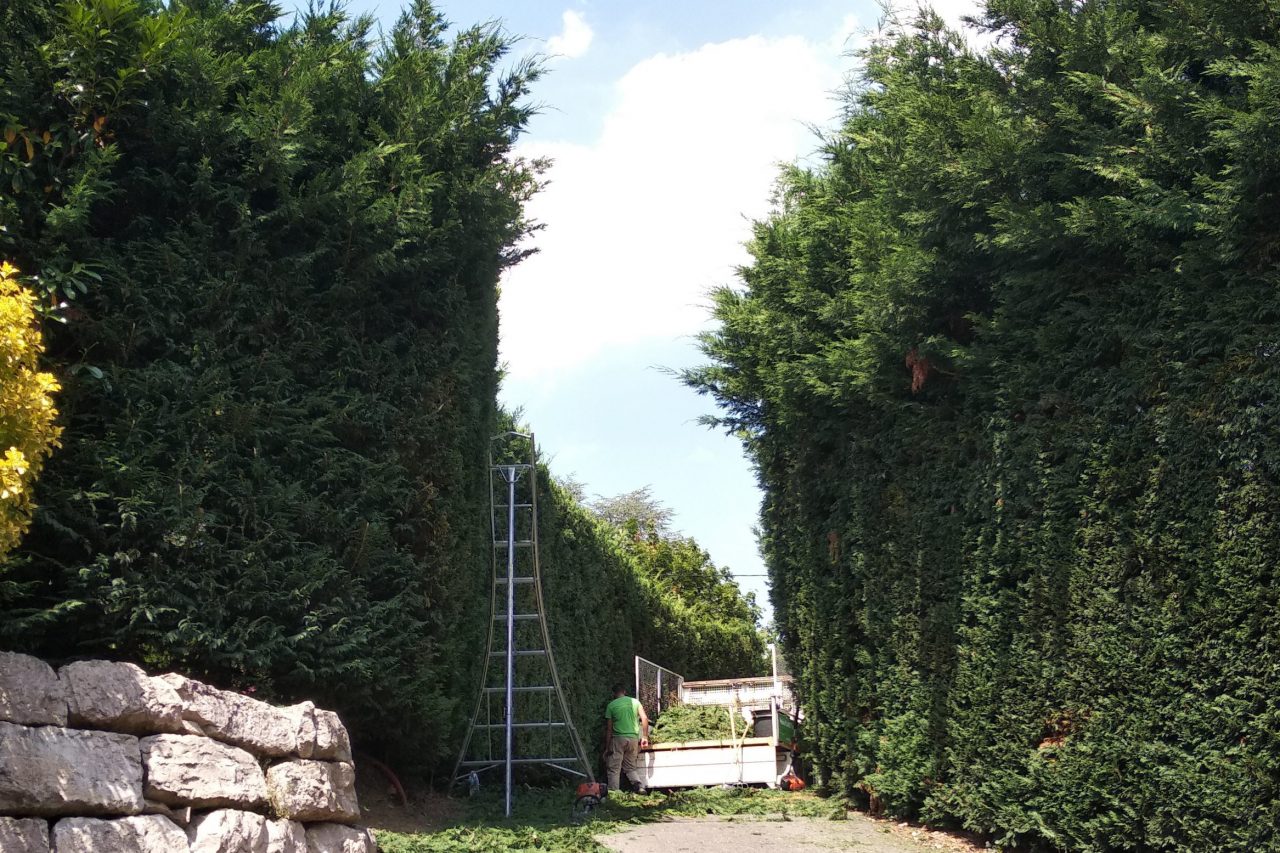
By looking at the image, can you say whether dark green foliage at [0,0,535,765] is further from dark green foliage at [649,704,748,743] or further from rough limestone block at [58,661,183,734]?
dark green foliage at [649,704,748,743]

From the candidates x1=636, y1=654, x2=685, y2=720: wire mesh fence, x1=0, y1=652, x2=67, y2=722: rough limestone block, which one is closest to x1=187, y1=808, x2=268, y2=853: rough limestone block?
x1=0, y1=652, x2=67, y2=722: rough limestone block

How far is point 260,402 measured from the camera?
7.48 m

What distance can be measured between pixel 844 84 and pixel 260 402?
822cm

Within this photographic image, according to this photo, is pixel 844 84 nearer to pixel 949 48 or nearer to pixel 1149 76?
pixel 949 48

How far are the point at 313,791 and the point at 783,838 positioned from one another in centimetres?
471

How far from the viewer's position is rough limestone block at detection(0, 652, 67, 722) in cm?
508

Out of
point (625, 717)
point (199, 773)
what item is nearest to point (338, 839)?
point (199, 773)

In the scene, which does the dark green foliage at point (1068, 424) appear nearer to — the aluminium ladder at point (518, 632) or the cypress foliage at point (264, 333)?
the aluminium ladder at point (518, 632)

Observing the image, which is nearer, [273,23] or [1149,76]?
[1149,76]

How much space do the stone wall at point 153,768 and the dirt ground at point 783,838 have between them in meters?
3.20

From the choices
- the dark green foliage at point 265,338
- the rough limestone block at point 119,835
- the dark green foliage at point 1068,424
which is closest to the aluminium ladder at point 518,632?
the dark green foliage at point 265,338

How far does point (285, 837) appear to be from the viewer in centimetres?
630

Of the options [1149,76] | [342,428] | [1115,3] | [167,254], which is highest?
[1115,3]

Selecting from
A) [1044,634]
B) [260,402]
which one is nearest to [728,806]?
[1044,634]
